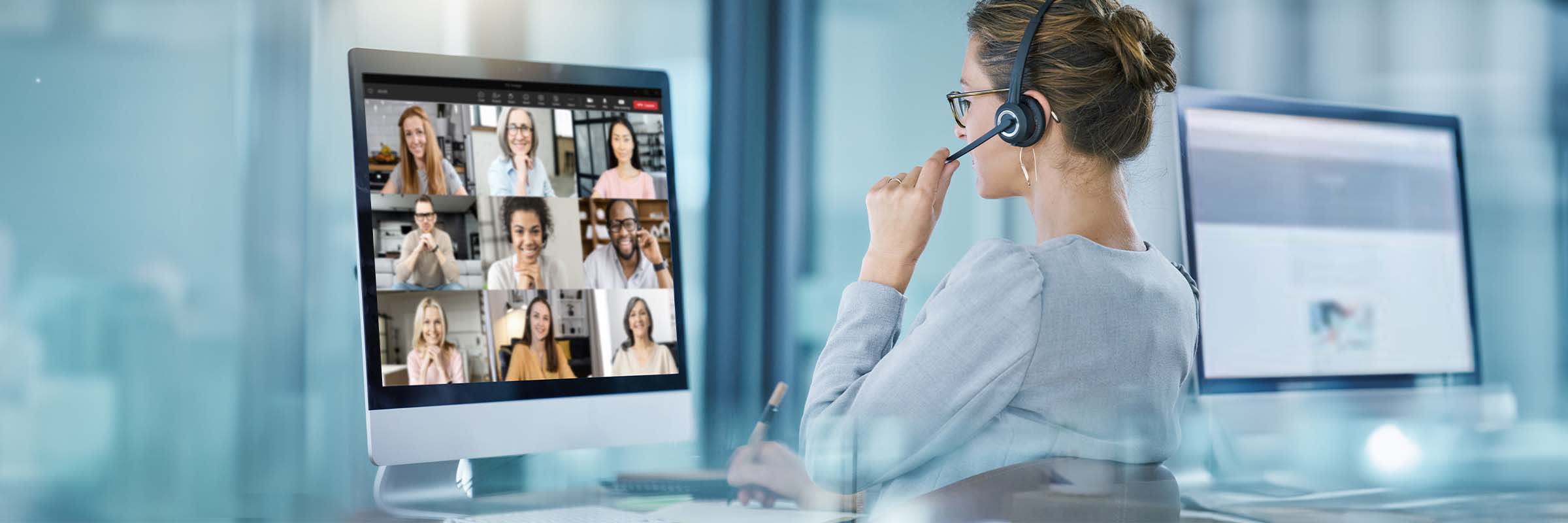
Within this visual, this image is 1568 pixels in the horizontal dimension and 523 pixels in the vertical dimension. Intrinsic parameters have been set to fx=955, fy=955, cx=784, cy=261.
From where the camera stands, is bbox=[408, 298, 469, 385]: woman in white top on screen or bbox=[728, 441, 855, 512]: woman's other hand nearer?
bbox=[728, 441, 855, 512]: woman's other hand

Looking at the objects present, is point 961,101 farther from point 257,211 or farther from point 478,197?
point 257,211

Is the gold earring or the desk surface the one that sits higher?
the gold earring

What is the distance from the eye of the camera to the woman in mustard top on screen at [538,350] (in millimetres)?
1008

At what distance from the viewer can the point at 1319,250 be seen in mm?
1170

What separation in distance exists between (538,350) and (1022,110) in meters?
0.56

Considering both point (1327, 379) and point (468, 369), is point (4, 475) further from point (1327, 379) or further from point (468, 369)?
point (1327, 379)

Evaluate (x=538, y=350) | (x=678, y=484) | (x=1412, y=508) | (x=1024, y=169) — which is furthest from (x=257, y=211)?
(x=1412, y=508)

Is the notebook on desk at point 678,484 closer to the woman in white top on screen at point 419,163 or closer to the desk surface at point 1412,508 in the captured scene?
the woman in white top on screen at point 419,163

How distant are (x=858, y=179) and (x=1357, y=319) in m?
0.81

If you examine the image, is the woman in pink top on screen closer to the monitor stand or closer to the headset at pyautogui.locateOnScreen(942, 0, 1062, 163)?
the monitor stand

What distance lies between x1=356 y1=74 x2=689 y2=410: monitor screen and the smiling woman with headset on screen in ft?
1.02

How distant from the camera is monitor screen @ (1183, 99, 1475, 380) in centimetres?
112

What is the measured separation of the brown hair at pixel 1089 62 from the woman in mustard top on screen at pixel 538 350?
1.73 ft

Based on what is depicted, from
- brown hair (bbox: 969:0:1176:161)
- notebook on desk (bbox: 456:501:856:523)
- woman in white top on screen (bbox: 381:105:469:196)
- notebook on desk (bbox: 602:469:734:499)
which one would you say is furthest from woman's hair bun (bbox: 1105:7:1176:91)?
woman in white top on screen (bbox: 381:105:469:196)
